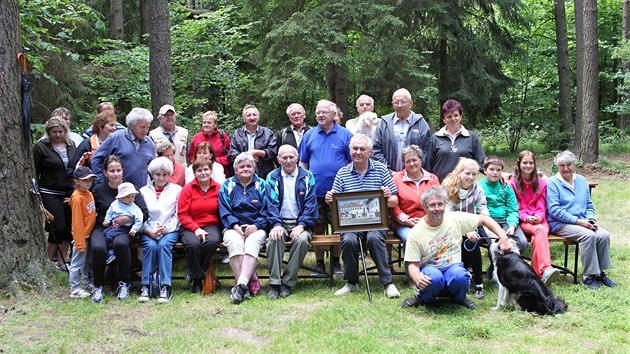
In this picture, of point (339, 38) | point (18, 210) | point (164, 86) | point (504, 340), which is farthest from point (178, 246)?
point (339, 38)

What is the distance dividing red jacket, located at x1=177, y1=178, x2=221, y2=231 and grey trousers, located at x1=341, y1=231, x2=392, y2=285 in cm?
137

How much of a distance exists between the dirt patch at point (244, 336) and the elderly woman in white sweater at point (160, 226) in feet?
3.70

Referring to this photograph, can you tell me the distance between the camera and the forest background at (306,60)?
10766 millimetres

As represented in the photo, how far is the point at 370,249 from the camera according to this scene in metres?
5.54

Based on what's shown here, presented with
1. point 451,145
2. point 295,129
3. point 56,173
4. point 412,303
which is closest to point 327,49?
point 295,129

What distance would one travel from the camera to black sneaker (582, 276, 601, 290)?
5484 millimetres

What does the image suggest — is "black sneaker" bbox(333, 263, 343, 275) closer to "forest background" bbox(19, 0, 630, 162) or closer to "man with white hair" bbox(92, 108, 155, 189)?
"man with white hair" bbox(92, 108, 155, 189)

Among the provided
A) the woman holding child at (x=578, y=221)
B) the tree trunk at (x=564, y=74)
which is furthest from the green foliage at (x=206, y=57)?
the tree trunk at (x=564, y=74)

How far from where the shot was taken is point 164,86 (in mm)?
9578

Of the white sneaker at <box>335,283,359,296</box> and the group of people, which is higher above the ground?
the group of people

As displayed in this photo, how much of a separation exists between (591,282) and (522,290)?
1288mm

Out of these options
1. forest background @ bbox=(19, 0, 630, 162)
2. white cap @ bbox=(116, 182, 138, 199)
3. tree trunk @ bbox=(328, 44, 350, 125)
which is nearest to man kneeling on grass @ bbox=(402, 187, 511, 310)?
white cap @ bbox=(116, 182, 138, 199)

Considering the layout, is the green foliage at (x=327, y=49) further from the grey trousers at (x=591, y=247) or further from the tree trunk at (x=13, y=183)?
the grey trousers at (x=591, y=247)

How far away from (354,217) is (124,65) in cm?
787
